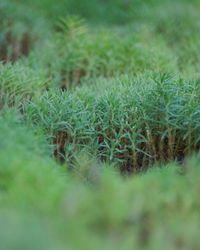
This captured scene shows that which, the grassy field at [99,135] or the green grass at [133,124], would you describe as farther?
the green grass at [133,124]

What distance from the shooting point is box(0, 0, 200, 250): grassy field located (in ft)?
5.54

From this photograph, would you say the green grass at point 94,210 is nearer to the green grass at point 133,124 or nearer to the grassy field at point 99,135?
the grassy field at point 99,135

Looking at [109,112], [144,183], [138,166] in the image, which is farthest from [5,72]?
[144,183]

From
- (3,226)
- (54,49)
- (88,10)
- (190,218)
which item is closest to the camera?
(3,226)

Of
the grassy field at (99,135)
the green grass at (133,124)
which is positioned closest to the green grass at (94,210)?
the grassy field at (99,135)

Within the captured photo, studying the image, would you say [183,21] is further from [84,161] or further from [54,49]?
[84,161]

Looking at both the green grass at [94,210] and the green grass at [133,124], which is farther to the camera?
the green grass at [133,124]

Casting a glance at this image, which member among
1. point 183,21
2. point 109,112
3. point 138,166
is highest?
point 183,21

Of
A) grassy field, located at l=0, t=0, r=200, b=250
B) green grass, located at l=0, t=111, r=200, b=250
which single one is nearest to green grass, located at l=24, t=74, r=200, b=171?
grassy field, located at l=0, t=0, r=200, b=250

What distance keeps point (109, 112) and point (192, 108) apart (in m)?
0.37

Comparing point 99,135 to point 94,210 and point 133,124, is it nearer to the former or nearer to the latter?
point 133,124

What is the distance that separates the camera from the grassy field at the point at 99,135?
1.69 m

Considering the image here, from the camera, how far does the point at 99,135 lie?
279 centimetres

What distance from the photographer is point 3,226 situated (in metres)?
1.61
